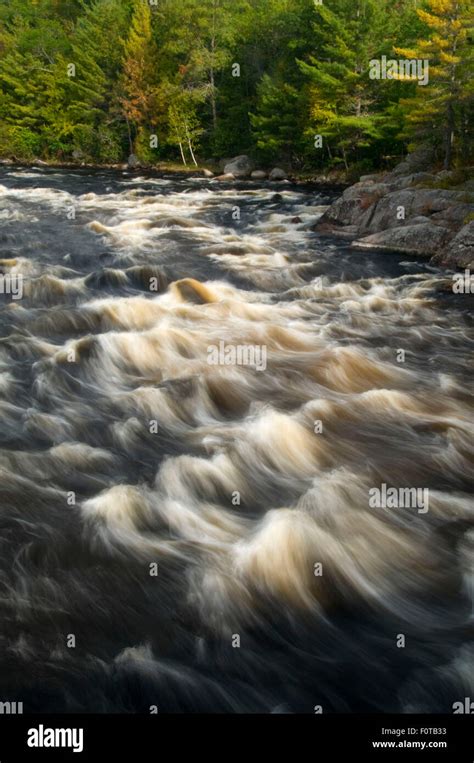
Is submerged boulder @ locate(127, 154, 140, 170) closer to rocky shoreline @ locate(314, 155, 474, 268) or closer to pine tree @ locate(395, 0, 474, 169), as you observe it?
pine tree @ locate(395, 0, 474, 169)

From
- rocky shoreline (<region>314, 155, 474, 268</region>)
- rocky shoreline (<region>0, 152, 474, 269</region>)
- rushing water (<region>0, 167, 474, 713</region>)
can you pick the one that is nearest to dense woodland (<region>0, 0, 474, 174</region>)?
rocky shoreline (<region>0, 152, 474, 269</region>)

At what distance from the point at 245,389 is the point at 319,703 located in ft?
16.2

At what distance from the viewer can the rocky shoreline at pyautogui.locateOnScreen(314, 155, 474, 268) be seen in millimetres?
15391

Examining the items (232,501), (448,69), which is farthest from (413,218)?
(232,501)

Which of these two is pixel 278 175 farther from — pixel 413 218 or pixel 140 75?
pixel 413 218

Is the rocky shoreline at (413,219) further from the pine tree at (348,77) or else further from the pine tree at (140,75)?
the pine tree at (140,75)

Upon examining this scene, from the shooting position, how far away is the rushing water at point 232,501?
14.0 ft

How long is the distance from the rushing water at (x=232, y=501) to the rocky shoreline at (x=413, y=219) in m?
3.05

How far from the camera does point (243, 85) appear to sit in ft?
139

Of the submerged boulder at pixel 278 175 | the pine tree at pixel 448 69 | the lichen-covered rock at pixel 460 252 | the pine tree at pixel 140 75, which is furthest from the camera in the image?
the pine tree at pixel 140 75

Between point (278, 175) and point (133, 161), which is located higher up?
point (133, 161)

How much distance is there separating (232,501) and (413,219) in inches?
547

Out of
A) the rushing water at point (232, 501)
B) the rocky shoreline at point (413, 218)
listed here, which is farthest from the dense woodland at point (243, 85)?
the rushing water at point (232, 501)

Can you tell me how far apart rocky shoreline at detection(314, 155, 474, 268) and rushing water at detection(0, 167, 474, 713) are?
3053mm
